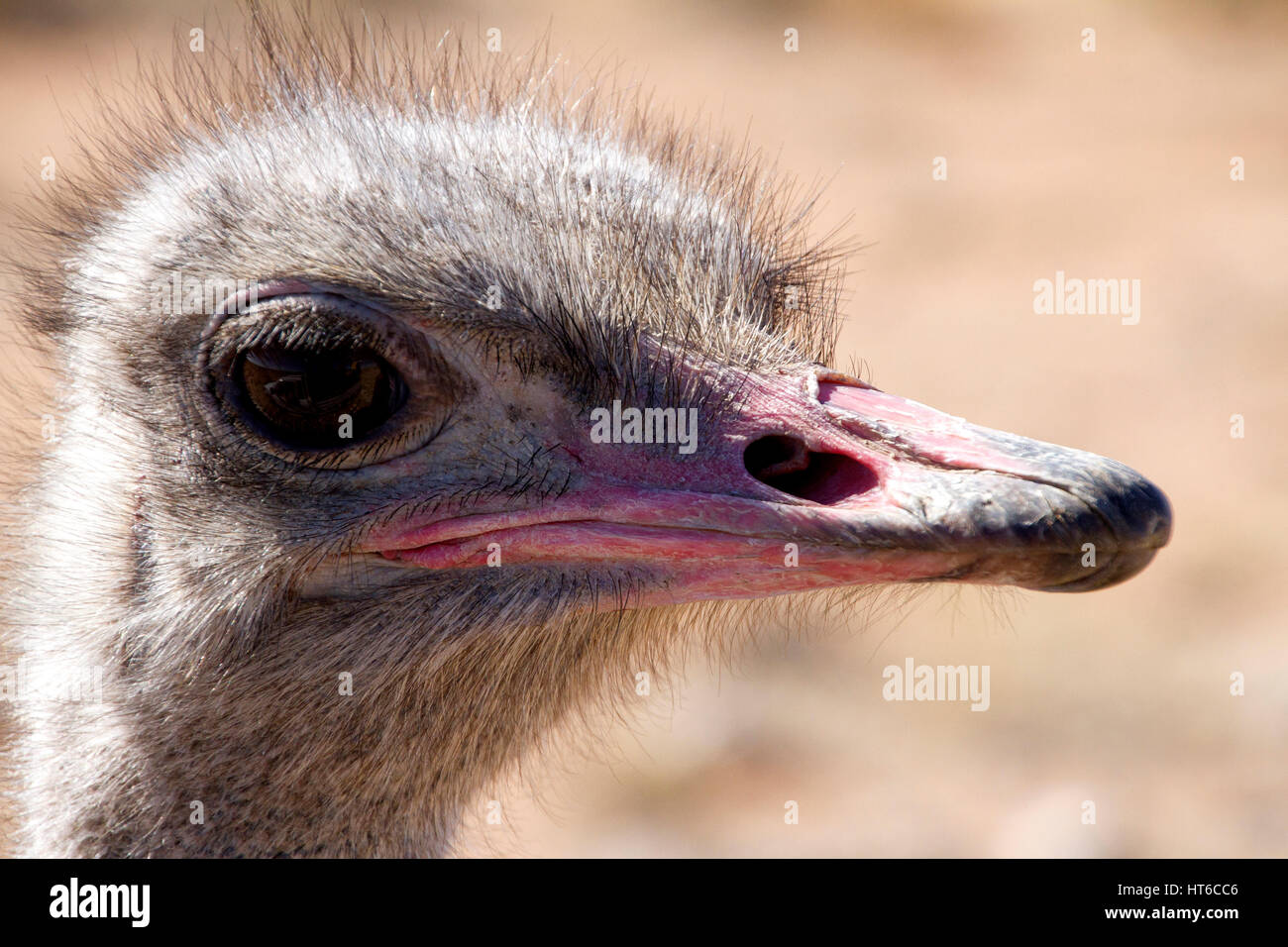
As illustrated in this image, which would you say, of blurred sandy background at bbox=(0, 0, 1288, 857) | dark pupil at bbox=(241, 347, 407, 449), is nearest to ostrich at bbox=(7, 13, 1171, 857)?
dark pupil at bbox=(241, 347, 407, 449)

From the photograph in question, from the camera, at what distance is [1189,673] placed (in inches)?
227

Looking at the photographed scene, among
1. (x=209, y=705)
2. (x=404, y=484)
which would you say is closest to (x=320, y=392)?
(x=404, y=484)

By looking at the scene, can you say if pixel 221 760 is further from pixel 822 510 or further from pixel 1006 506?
pixel 1006 506

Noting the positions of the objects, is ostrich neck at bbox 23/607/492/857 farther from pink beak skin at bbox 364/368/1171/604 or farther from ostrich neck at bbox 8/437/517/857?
pink beak skin at bbox 364/368/1171/604

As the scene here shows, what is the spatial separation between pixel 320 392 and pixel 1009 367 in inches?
246

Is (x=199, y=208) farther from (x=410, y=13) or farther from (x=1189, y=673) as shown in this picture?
(x=410, y=13)

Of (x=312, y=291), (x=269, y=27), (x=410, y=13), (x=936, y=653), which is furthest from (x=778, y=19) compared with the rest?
(x=312, y=291)

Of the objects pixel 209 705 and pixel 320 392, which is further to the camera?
pixel 209 705

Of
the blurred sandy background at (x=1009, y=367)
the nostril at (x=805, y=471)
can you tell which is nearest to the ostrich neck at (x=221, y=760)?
the blurred sandy background at (x=1009, y=367)

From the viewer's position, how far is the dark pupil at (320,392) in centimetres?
199

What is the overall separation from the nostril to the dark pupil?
49 cm

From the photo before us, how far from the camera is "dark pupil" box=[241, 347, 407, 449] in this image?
1986mm

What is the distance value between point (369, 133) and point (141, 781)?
1.02 metres

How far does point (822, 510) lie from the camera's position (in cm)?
186
